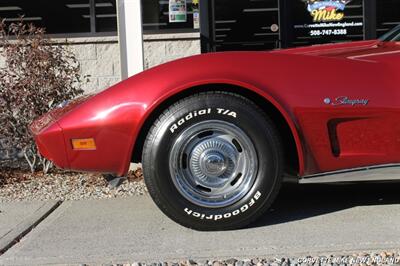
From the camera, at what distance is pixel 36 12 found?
8.93 metres

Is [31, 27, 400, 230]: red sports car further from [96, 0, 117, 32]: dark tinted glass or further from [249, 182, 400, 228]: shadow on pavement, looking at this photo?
[96, 0, 117, 32]: dark tinted glass

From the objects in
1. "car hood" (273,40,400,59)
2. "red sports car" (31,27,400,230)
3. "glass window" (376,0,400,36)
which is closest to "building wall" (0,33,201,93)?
"glass window" (376,0,400,36)

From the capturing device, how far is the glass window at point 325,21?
29.7ft

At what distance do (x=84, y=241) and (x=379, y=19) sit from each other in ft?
21.9

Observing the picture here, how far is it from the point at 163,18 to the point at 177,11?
24 centimetres

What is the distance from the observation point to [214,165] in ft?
13.5

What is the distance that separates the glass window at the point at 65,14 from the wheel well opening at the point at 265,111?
5084mm

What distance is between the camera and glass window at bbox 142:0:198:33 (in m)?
8.95

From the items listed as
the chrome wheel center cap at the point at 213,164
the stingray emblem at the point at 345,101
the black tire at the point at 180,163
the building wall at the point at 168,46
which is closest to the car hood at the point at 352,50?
the stingray emblem at the point at 345,101

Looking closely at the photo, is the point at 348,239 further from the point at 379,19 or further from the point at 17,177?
the point at 379,19

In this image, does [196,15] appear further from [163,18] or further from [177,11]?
[163,18]

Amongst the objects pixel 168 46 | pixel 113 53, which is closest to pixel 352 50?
pixel 168 46

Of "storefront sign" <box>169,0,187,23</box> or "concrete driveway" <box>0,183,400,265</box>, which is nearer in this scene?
"concrete driveway" <box>0,183,400,265</box>

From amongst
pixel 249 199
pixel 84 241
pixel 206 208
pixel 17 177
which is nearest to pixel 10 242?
pixel 84 241
